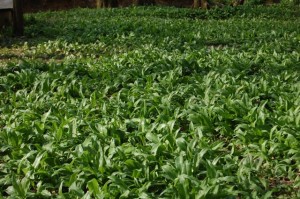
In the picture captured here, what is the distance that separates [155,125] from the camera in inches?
196

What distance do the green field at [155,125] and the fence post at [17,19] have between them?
10.9ft

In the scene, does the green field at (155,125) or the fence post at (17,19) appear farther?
the fence post at (17,19)

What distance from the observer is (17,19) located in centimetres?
1284

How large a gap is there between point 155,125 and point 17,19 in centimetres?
924

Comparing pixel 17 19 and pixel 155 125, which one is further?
pixel 17 19

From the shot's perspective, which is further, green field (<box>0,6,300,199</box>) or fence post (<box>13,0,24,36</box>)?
fence post (<box>13,0,24,36</box>)

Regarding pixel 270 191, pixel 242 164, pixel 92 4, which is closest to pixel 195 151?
pixel 242 164

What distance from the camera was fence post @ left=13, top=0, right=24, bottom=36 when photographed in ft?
41.5

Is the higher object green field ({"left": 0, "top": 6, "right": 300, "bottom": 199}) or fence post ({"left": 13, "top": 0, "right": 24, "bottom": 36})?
fence post ({"left": 13, "top": 0, "right": 24, "bottom": 36})

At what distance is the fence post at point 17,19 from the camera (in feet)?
41.5

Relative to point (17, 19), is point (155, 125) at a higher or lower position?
lower

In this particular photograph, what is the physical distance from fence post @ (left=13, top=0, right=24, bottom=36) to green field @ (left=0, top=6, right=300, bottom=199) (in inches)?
131

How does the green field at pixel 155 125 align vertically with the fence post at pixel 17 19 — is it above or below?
below

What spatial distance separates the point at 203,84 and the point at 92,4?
960 inches
